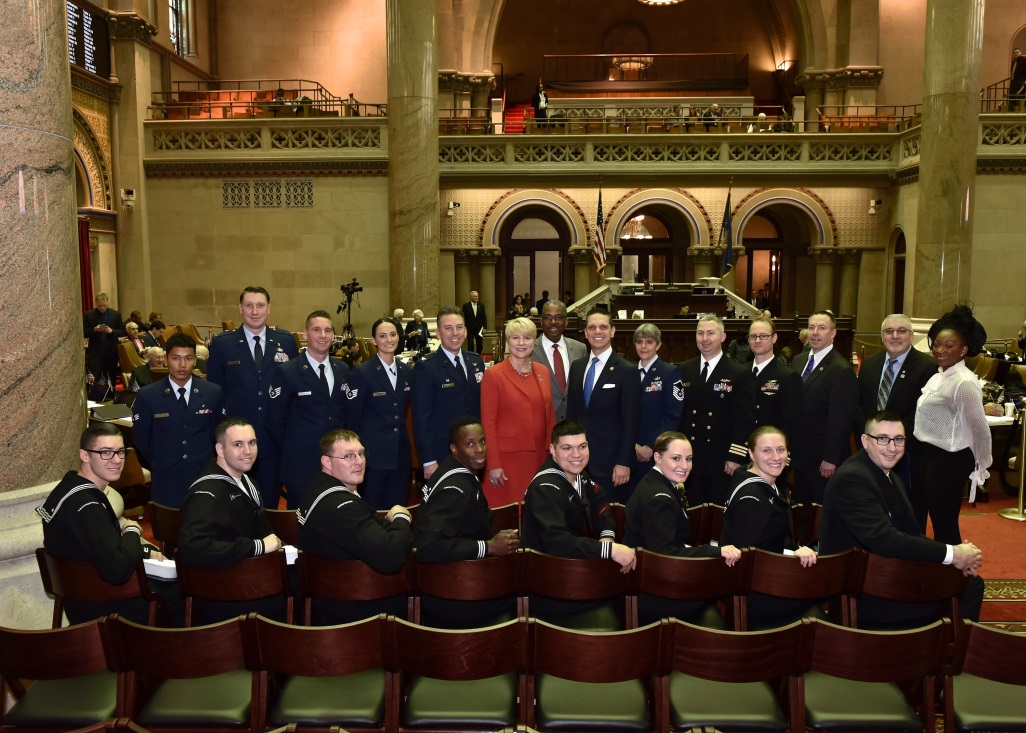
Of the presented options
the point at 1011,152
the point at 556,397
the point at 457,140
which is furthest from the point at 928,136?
the point at 556,397

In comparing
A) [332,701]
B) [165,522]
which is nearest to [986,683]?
[332,701]

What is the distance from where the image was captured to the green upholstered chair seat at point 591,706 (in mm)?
2680

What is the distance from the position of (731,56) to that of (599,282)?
34.5 ft

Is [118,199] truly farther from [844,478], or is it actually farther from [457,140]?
[844,478]

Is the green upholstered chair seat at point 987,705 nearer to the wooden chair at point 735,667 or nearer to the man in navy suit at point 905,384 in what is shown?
the wooden chair at point 735,667

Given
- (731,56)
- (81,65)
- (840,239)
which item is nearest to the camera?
(81,65)

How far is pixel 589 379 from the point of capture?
17.3 feet

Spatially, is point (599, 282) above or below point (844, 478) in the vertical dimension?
above

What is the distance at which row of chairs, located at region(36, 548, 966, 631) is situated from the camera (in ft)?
10.1

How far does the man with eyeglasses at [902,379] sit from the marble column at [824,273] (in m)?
13.7

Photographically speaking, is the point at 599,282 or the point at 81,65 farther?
the point at 599,282

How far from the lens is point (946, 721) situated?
2.69m

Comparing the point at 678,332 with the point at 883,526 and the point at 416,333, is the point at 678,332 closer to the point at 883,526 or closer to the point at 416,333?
the point at 416,333

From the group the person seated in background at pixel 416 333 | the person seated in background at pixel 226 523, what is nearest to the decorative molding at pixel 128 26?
the person seated in background at pixel 416 333
